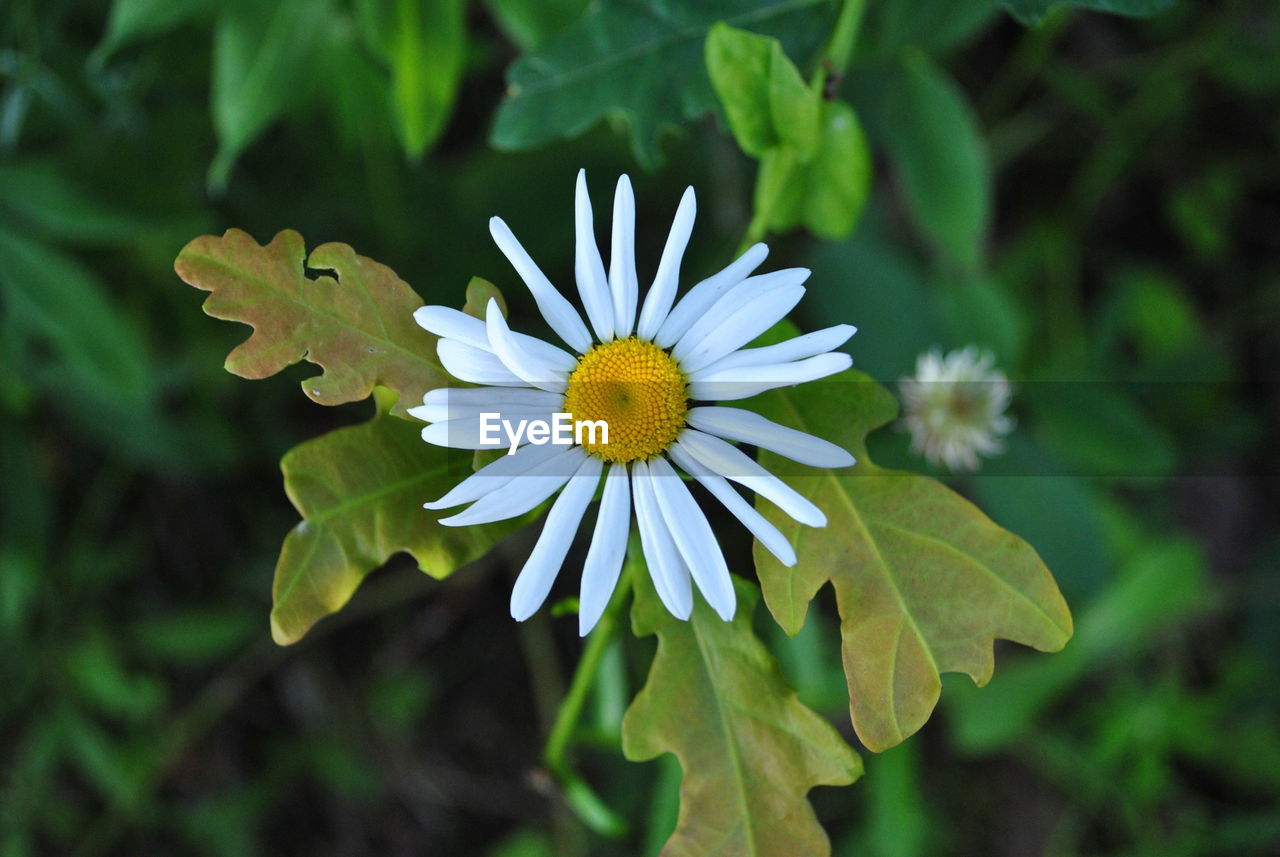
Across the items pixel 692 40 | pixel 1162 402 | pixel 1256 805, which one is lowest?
pixel 1256 805

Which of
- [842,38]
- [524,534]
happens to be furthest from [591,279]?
[524,534]

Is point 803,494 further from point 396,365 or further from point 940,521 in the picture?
point 396,365

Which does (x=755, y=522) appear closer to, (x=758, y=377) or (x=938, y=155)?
(x=758, y=377)

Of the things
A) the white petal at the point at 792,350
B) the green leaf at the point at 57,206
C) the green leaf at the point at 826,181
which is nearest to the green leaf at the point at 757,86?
the green leaf at the point at 826,181

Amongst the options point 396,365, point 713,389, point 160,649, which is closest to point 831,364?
point 713,389

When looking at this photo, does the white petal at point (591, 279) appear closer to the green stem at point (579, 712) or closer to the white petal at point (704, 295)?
the white petal at point (704, 295)

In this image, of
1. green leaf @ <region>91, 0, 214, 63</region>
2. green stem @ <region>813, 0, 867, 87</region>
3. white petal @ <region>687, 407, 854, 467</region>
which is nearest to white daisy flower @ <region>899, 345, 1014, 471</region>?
green stem @ <region>813, 0, 867, 87</region>

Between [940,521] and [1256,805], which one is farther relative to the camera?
[1256,805]
